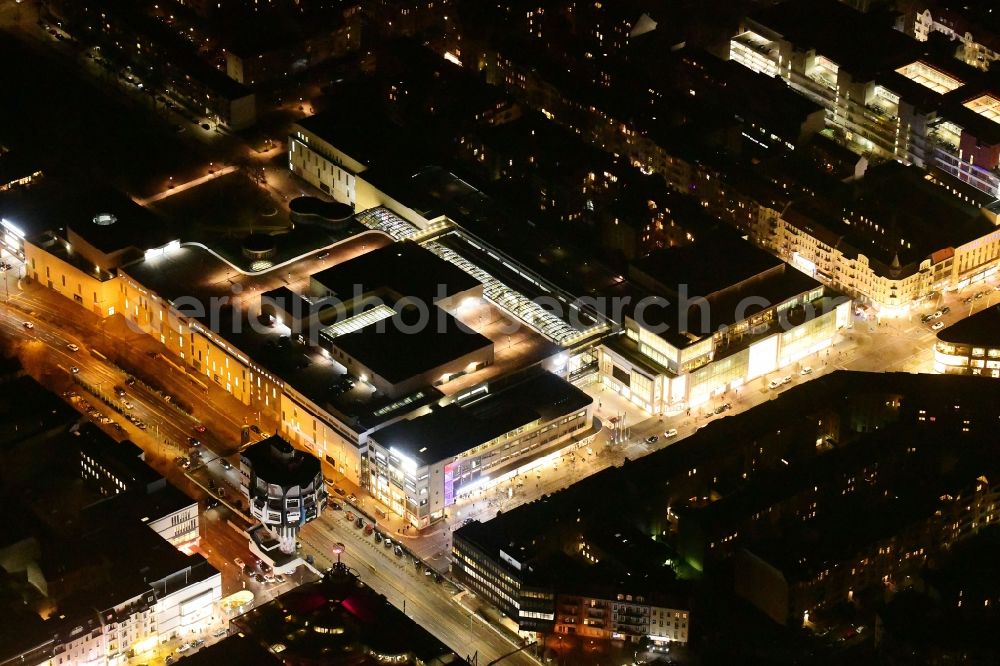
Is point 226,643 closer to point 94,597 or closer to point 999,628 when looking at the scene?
point 94,597

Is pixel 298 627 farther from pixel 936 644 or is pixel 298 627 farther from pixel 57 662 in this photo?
pixel 936 644

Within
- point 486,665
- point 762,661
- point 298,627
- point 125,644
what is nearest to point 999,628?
point 762,661

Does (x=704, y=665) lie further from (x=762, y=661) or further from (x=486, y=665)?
(x=486, y=665)

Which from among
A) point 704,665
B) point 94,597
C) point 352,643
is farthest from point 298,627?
point 704,665

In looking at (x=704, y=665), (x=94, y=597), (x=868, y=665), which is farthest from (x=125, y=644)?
(x=868, y=665)

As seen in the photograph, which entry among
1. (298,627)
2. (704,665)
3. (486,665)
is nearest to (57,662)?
(298,627)

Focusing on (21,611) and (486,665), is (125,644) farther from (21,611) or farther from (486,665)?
(486,665)
